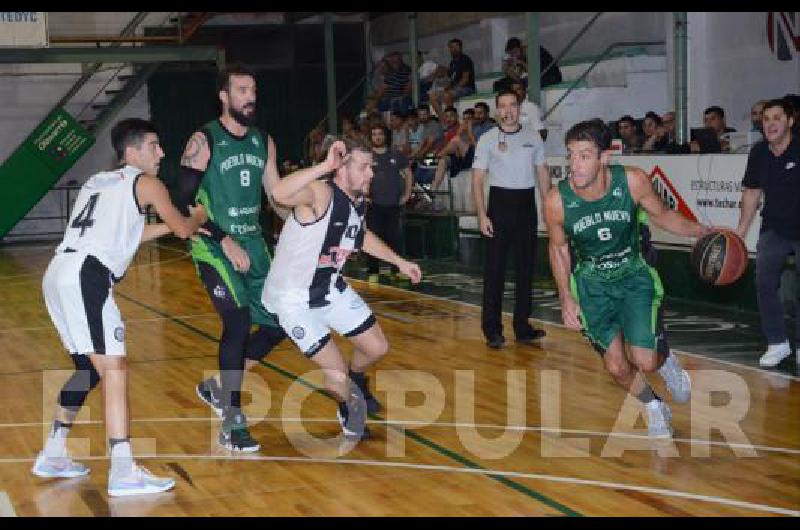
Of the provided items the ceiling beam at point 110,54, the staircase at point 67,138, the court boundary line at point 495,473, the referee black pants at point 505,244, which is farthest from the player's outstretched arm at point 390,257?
the staircase at point 67,138

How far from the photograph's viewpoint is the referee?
10.1 m

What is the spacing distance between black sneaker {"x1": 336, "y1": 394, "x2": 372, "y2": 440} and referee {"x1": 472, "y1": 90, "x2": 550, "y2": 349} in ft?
10.2

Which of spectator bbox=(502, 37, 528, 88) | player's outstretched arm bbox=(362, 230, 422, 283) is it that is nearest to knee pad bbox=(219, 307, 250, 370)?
player's outstretched arm bbox=(362, 230, 422, 283)

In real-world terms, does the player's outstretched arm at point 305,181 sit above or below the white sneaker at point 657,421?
above

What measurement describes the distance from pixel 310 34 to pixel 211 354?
17567mm

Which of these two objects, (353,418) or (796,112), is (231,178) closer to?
(353,418)

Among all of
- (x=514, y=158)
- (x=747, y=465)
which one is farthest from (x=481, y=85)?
(x=747, y=465)

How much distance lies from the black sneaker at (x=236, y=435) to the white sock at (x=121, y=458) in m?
0.93

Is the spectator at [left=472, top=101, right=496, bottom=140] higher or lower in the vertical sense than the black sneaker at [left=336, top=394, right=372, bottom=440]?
higher

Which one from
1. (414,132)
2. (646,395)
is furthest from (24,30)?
(646,395)

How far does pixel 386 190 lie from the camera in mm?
14898

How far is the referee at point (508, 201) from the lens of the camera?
33.2 ft

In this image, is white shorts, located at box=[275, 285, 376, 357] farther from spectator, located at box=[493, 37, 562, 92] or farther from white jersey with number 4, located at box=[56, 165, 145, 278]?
spectator, located at box=[493, 37, 562, 92]

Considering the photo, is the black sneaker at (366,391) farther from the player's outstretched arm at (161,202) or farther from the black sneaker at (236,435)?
the player's outstretched arm at (161,202)
